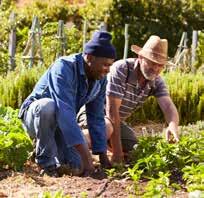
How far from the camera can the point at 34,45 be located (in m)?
13.1

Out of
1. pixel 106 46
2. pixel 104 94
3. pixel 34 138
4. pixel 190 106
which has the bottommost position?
pixel 190 106

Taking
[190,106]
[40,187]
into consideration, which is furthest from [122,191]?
[190,106]

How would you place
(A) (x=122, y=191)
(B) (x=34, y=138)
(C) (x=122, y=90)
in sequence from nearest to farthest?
(A) (x=122, y=191) < (B) (x=34, y=138) < (C) (x=122, y=90)

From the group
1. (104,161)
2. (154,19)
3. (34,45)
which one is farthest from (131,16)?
(104,161)

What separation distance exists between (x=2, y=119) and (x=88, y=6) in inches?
613

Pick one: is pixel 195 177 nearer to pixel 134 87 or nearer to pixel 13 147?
pixel 13 147

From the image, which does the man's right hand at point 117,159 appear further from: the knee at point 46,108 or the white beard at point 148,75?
the knee at point 46,108

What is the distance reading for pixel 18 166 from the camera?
550cm

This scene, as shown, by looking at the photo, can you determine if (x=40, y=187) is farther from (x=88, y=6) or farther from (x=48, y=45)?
(x=88, y=6)

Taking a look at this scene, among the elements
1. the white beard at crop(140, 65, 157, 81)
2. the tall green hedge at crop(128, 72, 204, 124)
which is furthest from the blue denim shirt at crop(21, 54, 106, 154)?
the tall green hedge at crop(128, 72, 204, 124)

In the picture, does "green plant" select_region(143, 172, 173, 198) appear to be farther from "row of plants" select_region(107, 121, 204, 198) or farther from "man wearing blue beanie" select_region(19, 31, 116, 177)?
"man wearing blue beanie" select_region(19, 31, 116, 177)

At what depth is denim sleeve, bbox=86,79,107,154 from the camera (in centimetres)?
582

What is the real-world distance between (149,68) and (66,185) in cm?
154

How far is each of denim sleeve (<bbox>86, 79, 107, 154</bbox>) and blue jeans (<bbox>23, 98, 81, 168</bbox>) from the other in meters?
0.22
